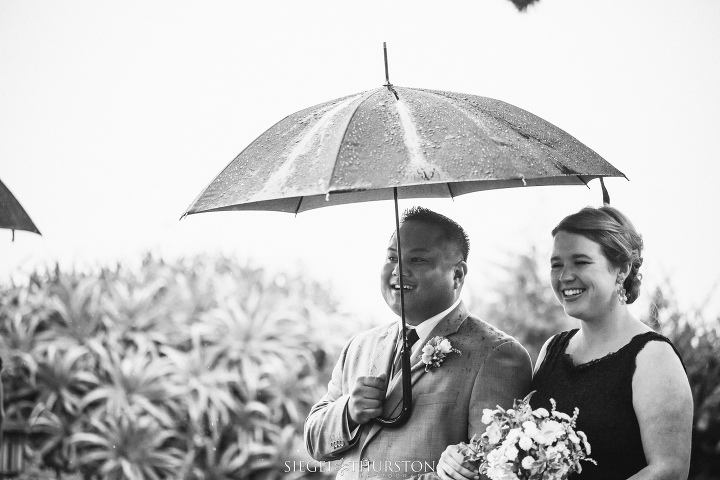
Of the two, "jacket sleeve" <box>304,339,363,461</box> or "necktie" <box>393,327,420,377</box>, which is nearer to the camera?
"jacket sleeve" <box>304,339,363,461</box>

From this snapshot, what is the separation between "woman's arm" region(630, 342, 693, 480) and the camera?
264cm

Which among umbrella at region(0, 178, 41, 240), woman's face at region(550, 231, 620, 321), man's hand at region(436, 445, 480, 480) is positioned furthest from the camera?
umbrella at region(0, 178, 41, 240)

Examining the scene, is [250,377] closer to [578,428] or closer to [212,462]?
[212,462]

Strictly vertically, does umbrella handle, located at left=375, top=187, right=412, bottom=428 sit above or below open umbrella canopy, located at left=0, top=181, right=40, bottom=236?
below

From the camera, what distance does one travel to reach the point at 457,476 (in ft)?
9.25

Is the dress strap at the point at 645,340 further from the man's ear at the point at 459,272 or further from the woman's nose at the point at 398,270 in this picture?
the woman's nose at the point at 398,270

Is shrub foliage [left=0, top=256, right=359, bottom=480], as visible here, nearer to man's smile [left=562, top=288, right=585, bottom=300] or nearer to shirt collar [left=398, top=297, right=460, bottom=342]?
shirt collar [left=398, top=297, right=460, bottom=342]

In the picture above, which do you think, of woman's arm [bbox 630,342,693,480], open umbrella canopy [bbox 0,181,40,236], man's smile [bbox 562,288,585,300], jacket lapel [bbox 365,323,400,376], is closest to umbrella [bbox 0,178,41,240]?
open umbrella canopy [bbox 0,181,40,236]

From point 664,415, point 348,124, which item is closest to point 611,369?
point 664,415

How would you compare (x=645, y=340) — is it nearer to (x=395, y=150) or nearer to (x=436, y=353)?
(x=436, y=353)

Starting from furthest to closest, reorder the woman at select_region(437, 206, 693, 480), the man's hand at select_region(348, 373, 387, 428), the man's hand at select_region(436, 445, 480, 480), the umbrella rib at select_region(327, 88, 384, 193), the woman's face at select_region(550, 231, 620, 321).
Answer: the man's hand at select_region(348, 373, 387, 428)
the woman's face at select_region(550, 231, 620, 321)
the man's hand at select_region(436, 445, 480, 480)
the woman at select_region(437, 206, 693, 480)
the umbrella rib at select_region(327, 88, 384, 193)

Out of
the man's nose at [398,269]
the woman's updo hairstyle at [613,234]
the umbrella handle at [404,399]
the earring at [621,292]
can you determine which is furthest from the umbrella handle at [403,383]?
the earring at [621,292]

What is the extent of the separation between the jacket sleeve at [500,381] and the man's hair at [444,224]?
1.57 ft

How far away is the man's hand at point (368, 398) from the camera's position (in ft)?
10.2
